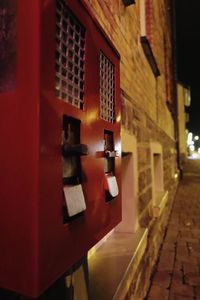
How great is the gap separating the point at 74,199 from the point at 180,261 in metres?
2.51

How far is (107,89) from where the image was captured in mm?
1059

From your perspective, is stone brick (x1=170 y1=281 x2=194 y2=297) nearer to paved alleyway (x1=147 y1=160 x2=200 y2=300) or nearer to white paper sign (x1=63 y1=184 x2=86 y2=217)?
paved alleyway (x1=147 y1=160 x2=200 y2=300)

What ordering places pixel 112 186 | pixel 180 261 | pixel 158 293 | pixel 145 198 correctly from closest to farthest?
pixel 112 186 → pixel 158 293 → pixel 145 198 → pixel 180 261

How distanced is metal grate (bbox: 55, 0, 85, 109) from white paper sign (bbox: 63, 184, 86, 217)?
0.23 metres

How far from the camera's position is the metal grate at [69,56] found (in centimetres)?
69

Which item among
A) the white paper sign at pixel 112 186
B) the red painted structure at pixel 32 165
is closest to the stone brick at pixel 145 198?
the white paper sign at pixel 112 186

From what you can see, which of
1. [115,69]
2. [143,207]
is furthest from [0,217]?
[143,207]

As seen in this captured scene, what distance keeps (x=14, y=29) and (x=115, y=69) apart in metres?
0.58

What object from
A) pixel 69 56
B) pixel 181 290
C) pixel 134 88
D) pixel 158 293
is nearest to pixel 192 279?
pixel 181 290

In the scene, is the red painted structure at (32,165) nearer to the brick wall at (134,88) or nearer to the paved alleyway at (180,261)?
the brick wall at (134,88)

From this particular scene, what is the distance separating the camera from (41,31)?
1.92ft

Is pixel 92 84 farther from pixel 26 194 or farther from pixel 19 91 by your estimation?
pixel 26 194

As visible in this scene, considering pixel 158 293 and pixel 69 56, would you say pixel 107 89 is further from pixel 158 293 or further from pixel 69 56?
pixel 158 293

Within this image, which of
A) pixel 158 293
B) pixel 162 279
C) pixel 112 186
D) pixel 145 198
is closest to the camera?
pixel 112 186
